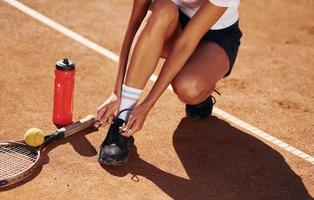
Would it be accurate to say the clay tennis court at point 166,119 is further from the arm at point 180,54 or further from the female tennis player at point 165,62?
the arm at point 180,54

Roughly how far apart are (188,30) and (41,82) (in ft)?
5.29

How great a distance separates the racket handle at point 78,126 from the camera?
4.20 metres

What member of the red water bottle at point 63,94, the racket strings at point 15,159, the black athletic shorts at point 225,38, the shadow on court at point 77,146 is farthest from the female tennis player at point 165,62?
the racket strings at point 15,159

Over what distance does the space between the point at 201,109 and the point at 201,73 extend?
0.58 metres

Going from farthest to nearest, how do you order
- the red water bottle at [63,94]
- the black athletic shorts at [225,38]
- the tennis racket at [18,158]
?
the black athletic shorts at [225,38]
the red water bottle at [63,94]
the tennis racket at [18,158]

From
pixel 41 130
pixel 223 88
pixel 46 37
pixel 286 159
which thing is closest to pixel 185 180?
pixel 286 159

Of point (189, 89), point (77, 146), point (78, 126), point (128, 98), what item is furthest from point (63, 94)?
point (189, 89)

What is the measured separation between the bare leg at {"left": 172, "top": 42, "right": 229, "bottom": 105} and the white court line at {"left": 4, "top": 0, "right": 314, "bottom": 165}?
500mm

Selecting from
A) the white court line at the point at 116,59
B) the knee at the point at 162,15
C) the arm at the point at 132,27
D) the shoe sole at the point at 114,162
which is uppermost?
the knee at the point at 162,15

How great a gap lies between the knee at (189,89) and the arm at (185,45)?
0.15m

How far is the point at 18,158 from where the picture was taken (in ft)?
12.3

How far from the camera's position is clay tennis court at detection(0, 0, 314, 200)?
382 centimetres

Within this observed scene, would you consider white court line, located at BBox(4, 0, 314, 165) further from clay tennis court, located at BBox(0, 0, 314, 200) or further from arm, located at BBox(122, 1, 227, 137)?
arm, located at BBox(122, 1, 227, 137)

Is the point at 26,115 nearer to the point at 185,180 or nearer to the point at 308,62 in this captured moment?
the point at 185,180
